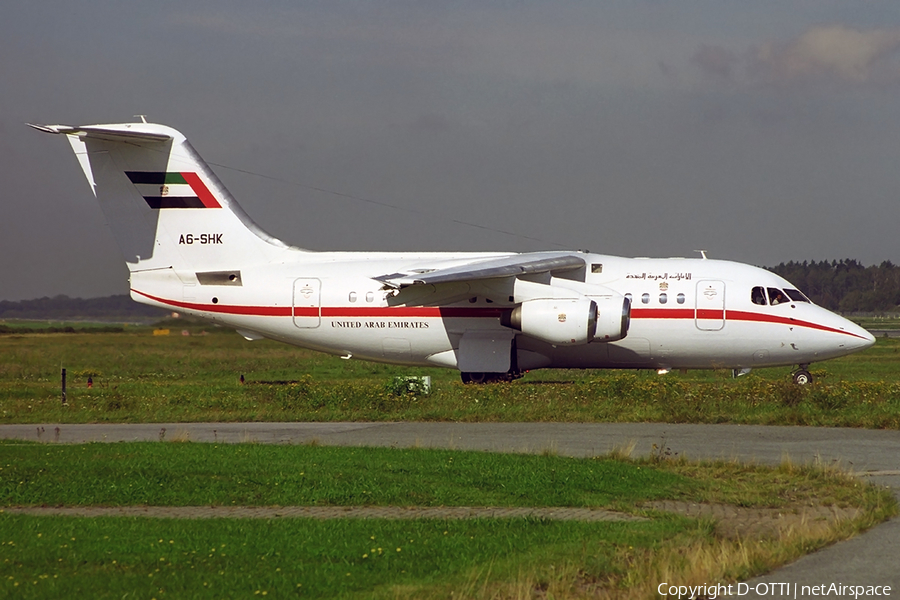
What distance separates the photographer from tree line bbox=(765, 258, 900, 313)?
324 feet

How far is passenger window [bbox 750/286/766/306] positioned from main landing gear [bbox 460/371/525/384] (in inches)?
248

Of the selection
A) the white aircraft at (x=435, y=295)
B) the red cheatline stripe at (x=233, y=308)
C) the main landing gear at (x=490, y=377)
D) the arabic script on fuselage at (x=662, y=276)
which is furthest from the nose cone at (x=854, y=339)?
the red cheatline stripe at (x=233, y=308)

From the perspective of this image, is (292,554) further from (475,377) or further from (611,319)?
(475,377)

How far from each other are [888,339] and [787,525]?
56.5 m

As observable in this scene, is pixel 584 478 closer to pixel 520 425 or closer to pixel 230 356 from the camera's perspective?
pixel 520 425

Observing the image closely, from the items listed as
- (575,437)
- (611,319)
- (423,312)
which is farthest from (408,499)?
(423,312)

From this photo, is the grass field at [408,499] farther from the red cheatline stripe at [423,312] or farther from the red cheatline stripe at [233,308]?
the red cheatline stripe at [233,308]

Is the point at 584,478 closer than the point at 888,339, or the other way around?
the point at 584,478

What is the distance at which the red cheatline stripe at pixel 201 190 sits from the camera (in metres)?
27.8

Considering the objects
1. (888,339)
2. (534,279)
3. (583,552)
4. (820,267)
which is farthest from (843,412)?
(820,267)

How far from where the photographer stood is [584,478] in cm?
1207

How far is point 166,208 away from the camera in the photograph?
2786cm

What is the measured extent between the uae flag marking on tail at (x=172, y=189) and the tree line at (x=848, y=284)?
82.3 m

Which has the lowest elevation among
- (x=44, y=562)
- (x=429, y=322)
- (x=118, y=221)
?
(x=44, y=562)
